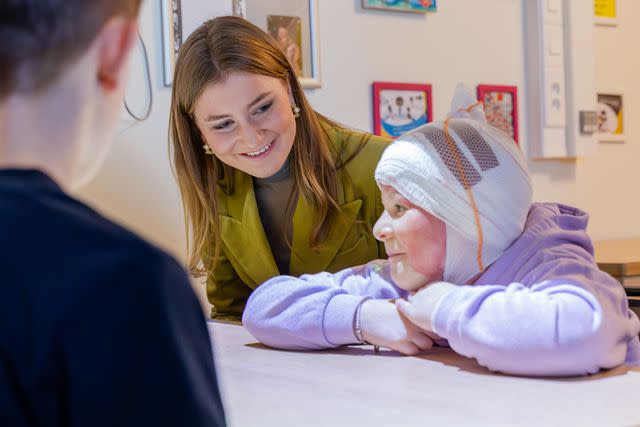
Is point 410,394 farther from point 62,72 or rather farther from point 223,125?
point 223,125

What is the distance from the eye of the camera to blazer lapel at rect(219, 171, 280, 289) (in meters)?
2.03

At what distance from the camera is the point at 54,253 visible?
0.48 m

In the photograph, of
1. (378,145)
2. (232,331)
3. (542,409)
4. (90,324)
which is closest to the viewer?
(90,324)

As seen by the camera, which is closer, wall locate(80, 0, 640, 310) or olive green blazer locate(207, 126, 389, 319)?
olive green blazer locate(207, 126, 389, 319)

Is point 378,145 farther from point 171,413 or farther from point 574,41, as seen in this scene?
point 574,41

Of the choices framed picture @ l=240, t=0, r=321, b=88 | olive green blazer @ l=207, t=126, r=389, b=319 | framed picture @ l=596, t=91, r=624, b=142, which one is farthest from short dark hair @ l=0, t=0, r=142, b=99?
framed picture @ l=596, t=91, r=624, b=142

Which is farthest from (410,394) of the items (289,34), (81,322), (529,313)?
(289,34)

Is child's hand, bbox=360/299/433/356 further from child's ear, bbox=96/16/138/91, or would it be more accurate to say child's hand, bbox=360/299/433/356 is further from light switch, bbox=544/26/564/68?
light switch, bbox=544/26/564/68

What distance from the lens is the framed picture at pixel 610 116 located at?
157 inches

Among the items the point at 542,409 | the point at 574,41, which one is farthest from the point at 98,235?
the point at 574,41

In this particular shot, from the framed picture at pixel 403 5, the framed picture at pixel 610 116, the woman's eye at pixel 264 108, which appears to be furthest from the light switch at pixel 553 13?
the woman's eye at pixel 264 108

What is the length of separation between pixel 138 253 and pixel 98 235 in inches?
1.0

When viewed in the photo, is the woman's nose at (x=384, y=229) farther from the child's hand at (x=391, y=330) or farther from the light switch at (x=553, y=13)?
the light switch at (x=553, y=13)

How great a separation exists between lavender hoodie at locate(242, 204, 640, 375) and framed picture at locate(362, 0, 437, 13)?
6.78 feet
